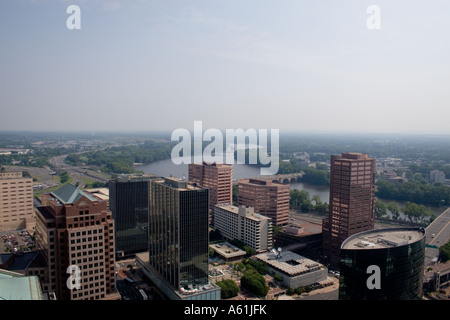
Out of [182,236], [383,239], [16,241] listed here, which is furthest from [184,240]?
[16,241]

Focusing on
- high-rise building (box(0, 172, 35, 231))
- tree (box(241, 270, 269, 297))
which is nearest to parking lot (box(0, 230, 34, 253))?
high-rise building (box(0, 172, 35, 231))

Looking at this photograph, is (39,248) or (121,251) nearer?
(39,248)

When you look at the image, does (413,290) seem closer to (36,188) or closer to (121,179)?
(121,179)

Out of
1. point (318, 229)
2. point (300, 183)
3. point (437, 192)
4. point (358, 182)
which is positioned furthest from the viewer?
point (300, 183)

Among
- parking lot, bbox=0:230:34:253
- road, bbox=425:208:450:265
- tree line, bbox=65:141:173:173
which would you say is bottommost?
road, bbox=425:208:450:265

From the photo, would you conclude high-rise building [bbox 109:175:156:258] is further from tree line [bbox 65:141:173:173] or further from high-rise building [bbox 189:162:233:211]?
tree line [bbox 65:141:173:173]

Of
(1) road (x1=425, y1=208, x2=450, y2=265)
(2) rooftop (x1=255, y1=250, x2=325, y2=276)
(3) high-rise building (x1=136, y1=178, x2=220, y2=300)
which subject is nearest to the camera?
(3) high-rise building (x1=136, y1=178, x2=220, y2=300)

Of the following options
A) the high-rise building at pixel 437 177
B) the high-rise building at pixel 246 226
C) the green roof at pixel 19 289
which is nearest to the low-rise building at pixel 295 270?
the high-rise building at pixel 246 226
